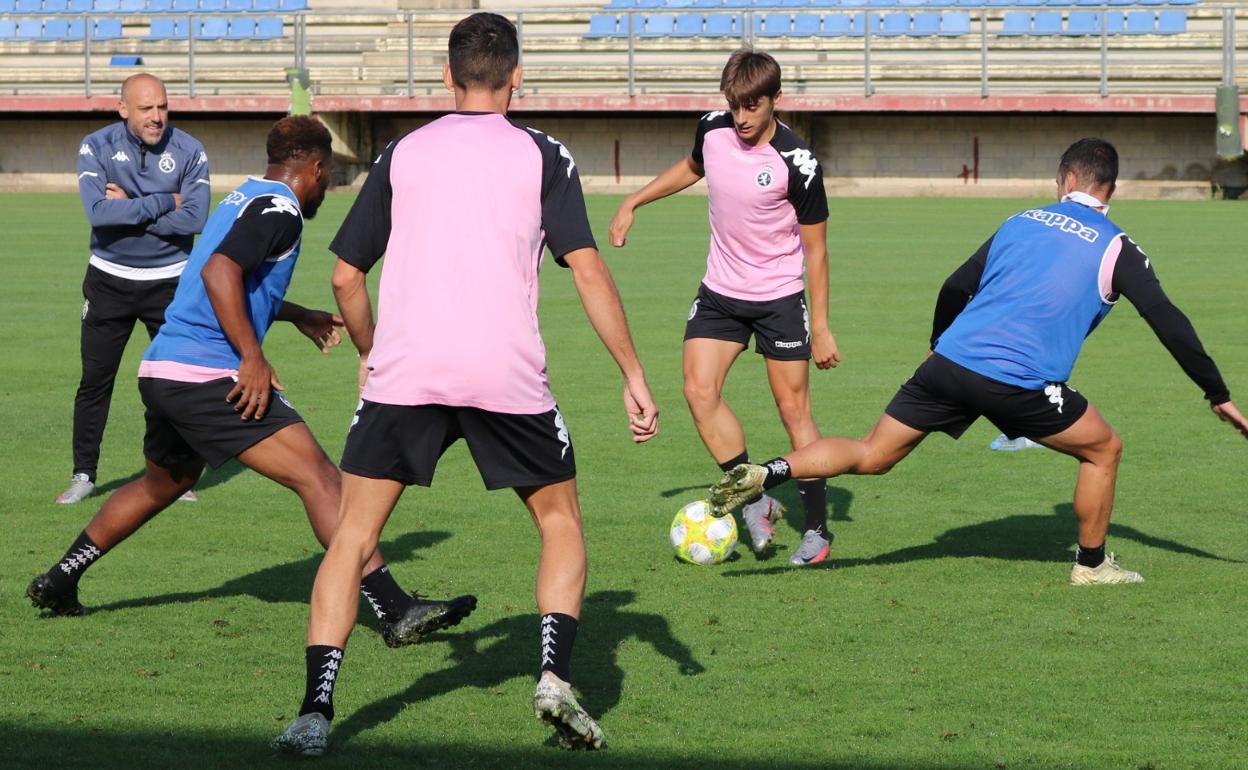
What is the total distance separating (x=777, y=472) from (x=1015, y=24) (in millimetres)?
29033

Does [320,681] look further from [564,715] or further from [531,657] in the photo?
[531,657]

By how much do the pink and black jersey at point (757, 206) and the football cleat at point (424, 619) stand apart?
8.21 ft

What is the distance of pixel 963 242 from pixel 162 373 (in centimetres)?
1796

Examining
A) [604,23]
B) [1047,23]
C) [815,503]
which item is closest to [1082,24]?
[1047,23]

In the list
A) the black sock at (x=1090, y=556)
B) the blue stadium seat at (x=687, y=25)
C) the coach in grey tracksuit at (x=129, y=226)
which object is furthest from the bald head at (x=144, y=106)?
the blue stadium seat at (x=687, y=25)

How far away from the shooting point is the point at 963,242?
22266 millimetres

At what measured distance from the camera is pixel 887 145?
3322 centimetres

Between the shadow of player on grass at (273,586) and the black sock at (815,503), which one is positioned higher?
the black sock at (815,503)

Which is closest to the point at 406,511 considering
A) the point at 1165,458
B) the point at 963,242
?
the point at 1165,458

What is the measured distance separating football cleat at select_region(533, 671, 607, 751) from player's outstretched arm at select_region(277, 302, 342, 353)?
1973mm

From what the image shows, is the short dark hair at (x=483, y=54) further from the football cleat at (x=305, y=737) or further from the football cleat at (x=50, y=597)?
the football cleat at (x=50, y=597)

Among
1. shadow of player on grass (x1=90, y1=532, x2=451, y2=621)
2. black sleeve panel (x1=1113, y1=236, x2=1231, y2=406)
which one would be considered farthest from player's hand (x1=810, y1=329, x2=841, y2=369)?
shadow of player on grass (x1=90, y1=532, x2=451, y2=621)

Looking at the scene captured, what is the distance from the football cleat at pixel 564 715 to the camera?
169 inches

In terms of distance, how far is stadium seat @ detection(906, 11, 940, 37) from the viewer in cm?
3338
